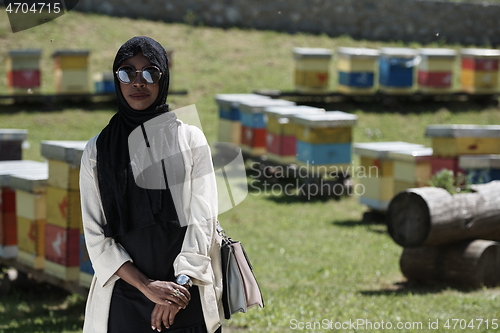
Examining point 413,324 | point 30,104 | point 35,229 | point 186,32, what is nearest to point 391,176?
point 413,324

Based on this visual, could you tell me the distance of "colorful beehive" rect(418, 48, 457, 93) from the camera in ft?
40.2

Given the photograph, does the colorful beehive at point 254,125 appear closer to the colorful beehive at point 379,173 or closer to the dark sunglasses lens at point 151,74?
the colorful beehive at point 379,173

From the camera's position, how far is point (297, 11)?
55.9 ft

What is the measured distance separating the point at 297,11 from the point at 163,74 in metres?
15.3

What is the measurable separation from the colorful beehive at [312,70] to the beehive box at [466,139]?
544 cm

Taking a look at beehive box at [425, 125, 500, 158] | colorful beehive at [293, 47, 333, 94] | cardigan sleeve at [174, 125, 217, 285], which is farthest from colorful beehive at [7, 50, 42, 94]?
cardigan sleeve at [174, 125, 217, 285]

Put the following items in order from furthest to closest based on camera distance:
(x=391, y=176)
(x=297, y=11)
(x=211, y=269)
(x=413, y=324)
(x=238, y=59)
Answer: (x=297, y=11), (x=238, y=59), (x=391, y=176), (x=413, y=324), (x=211, y=269)

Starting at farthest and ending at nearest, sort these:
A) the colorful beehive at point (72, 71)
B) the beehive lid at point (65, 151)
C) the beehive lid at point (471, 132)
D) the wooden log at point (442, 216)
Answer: the colorful beehive at point (72, 71), the beehive lid at point (471, 132), the wooden log at point (442, 216), the beehive lid at point (65, 151)

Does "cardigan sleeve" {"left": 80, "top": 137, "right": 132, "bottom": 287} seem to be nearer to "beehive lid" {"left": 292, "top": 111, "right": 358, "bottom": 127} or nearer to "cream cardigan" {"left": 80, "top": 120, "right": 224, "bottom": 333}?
"cream cardigan" {"left": 80, "top": 120, "right": 224, "bottom": 333}

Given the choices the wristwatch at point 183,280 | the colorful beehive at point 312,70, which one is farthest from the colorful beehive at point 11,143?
the colorful beehive at point 312,70

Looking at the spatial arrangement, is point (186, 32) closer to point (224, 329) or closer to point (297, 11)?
point (297, 11)

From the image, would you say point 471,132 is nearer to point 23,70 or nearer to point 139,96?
point 139,96

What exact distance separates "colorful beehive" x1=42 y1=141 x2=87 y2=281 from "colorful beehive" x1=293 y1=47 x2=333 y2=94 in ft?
25.0

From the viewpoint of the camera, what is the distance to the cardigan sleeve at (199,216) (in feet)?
6.97
